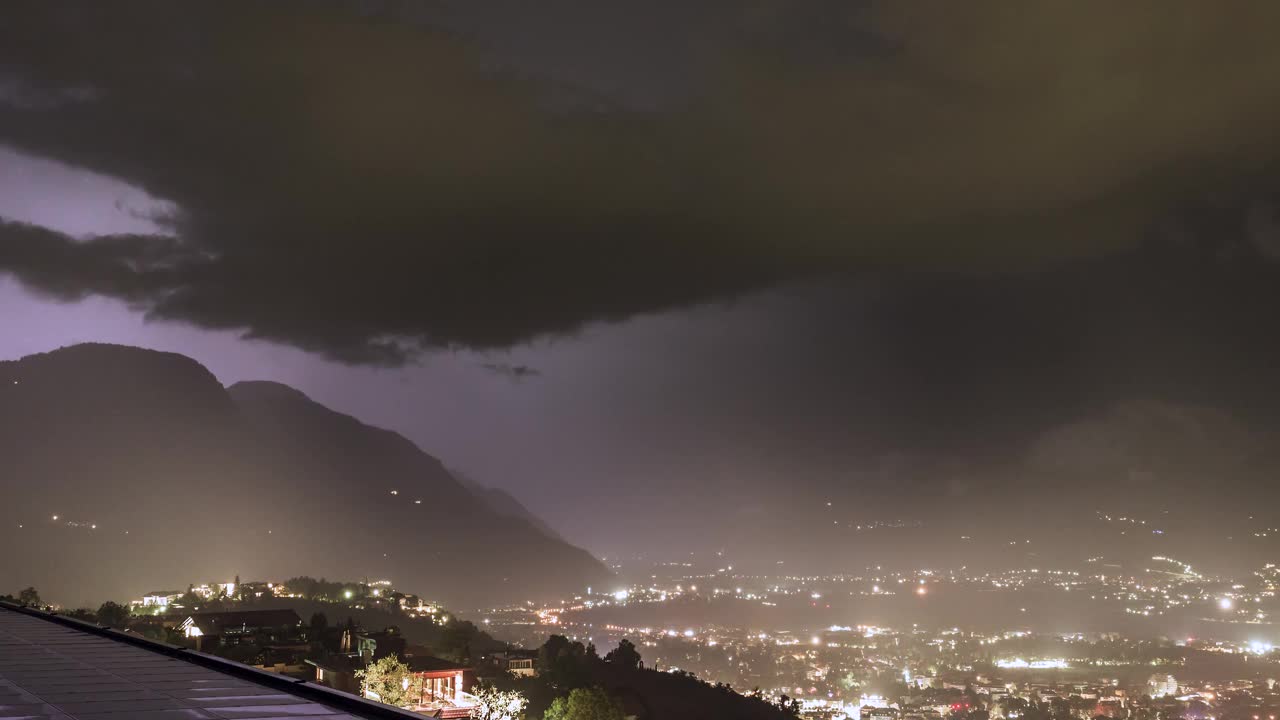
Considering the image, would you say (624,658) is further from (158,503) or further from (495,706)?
(158,503)

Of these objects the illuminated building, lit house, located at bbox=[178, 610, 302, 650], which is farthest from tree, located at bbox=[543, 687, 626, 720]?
the illuminated building

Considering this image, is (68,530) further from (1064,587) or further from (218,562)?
(1064,587)

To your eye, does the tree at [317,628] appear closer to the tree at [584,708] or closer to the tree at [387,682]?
the tree at [387,682]

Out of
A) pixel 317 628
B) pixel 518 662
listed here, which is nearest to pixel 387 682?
pixel 317 628

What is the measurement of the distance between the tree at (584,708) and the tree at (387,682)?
622 cm

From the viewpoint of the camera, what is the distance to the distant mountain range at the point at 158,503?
10125cm

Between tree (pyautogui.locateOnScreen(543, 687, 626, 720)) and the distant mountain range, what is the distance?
237ft

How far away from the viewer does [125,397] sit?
175125 mm

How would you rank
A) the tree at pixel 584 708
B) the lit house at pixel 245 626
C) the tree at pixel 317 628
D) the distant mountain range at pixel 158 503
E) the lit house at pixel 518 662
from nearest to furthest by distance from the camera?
the tree at pixel 584 708 < the lit house at pixel 245 626 < the tree at pixel 317 628 < the lit house at pixel 518 662 < the distant mountain range at pixel 158 503

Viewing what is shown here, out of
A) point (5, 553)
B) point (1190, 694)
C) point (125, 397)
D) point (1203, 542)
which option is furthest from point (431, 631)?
point (1203, 542)

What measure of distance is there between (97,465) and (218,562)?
3768 cm

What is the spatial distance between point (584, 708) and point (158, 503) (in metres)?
123

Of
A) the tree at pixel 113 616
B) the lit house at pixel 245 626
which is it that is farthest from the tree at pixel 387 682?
the tree at pixel 113 616

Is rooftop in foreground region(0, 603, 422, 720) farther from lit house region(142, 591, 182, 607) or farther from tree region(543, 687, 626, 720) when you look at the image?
lit house region(142, 591, 182, 607)
